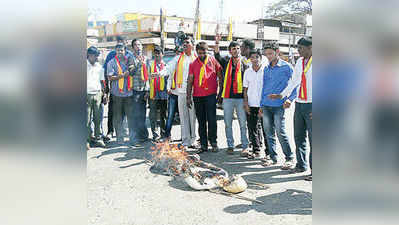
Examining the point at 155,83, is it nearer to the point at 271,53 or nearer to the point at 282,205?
the point at 271,53

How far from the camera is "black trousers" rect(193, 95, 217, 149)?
5.66 meters

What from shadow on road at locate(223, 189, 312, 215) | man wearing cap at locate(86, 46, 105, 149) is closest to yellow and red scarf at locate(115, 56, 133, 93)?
man wearing cap at locate(86, 46, 105, 149)

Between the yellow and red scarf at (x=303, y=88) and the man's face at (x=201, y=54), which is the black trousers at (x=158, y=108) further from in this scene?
the yellow and red scarf at (x=303, y=88)

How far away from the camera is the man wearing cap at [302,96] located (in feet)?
13.2

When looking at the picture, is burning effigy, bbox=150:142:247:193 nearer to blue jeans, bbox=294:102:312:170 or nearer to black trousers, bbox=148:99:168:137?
blue jeans, bbox=294:102:312:170

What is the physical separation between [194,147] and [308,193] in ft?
8.61

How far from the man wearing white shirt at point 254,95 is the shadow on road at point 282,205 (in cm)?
149

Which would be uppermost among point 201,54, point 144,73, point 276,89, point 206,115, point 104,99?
point 201,54

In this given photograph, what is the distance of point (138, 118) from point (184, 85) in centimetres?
130

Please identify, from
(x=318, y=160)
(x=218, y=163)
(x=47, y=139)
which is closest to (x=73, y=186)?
(x=47, y=139)

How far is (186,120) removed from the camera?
599 cm

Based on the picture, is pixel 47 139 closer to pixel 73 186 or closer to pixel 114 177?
pixel 73 186

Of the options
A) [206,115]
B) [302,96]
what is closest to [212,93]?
[206,115]

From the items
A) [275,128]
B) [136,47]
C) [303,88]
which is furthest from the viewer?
[136,47]
